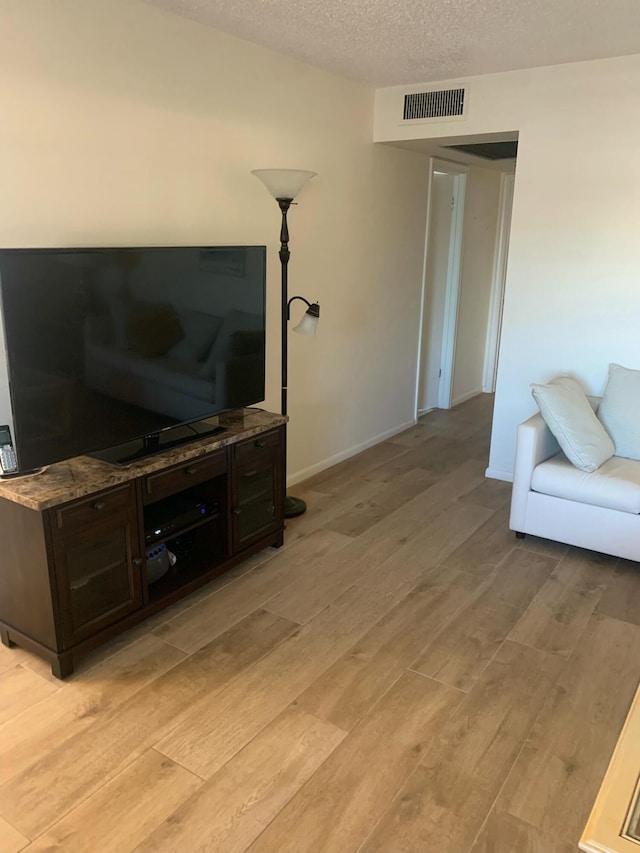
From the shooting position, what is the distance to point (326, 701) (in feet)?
7.58

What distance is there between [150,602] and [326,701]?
0.83 m

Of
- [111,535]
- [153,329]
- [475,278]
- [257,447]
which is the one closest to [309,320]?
[257,447]

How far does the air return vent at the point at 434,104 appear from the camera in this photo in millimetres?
4043

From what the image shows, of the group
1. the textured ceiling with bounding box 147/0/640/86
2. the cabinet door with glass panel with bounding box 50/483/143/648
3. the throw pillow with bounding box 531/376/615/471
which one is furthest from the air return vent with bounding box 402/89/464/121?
the cabinet door with glass panel with bounding box 50/483/143/648

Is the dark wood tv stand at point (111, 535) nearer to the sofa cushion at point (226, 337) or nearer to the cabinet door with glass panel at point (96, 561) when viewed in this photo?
the cabinet door with glass panel at point (96, 561)

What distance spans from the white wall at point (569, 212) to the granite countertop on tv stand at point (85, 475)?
2.13m

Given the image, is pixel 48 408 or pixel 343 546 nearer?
pixel 48 408

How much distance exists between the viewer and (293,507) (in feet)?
12.5

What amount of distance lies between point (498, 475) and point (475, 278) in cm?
259

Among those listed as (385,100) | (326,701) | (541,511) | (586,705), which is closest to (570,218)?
(385,100)

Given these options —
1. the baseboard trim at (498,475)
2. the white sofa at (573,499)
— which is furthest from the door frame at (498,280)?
the white sofa at (573,499)

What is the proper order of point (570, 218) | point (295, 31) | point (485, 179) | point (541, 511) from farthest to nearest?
1. point (485, 179)
2. point (570, 218)
3. point (541, 511)
4. point (295, 31)

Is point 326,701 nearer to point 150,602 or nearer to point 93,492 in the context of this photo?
point 150,602

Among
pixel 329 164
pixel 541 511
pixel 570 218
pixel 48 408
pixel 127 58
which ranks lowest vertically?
pixel 541 511
